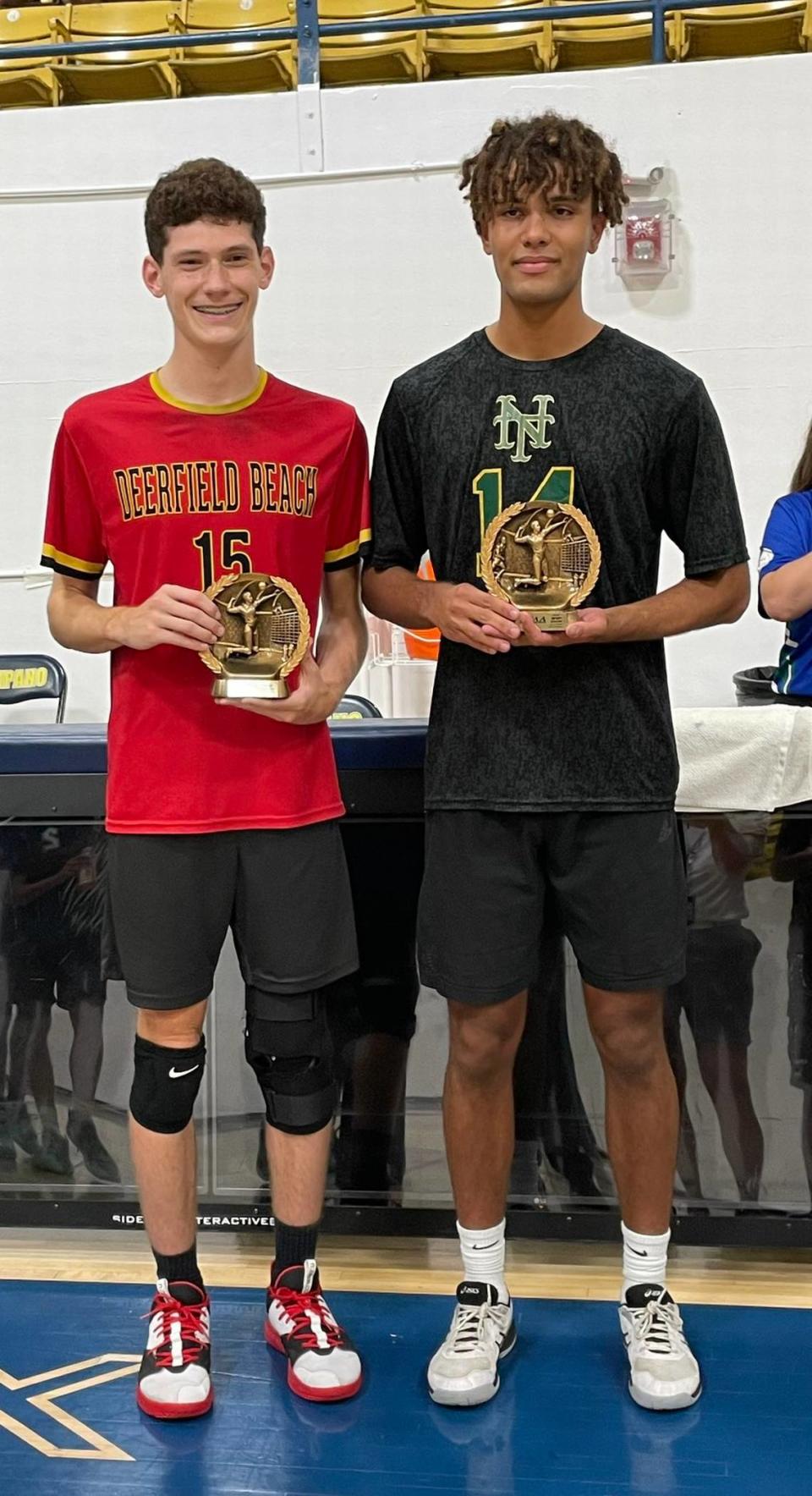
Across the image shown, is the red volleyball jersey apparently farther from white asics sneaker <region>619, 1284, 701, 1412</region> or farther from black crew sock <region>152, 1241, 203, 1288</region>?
white asics sneaker <region>619, 1284, 701, 1412</region>

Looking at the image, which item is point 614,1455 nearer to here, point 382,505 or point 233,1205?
point 233,1205

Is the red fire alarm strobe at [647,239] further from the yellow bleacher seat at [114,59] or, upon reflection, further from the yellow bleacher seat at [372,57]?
the yellow bleacher seat at [114,59]

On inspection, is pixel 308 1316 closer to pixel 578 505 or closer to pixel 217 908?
pixel 217 908

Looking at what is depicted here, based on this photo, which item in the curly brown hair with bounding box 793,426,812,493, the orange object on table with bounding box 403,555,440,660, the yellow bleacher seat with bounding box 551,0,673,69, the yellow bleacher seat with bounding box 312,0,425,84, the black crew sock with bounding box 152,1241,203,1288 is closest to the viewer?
the black crew sock with bounding box 152,1241,203,1288

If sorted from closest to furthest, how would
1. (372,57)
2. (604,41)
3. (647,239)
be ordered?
(647,239)
(604,41)
(372,57)

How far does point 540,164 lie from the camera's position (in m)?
1.51

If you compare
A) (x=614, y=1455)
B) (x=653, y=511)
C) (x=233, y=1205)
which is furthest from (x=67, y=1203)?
(x=653, y=511)

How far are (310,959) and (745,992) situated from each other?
765 millimetres

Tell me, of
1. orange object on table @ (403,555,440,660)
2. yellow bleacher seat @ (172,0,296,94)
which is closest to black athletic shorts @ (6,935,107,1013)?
orange object on table @ (403,555,440,660)

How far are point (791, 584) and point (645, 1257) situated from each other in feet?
3.43

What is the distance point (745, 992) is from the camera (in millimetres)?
2002

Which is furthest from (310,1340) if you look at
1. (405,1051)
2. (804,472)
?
(804,472)

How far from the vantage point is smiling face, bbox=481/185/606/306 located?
4.99ft

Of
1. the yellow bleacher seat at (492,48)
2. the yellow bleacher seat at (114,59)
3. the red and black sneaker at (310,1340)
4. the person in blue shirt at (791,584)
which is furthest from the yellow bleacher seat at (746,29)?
the red and black sneaker at (310,1340)
